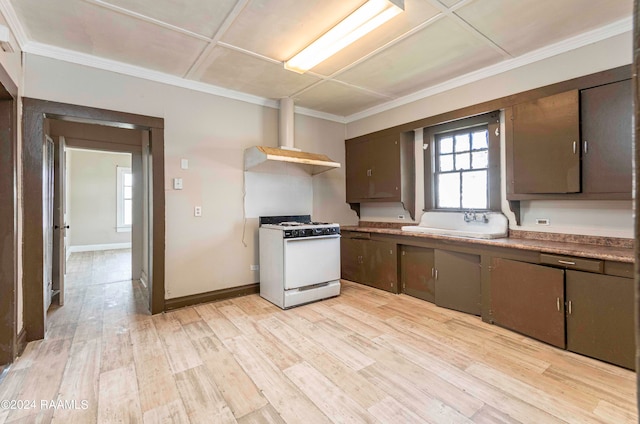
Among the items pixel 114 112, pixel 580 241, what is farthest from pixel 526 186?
pixel 114 112

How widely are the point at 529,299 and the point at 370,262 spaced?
192cm

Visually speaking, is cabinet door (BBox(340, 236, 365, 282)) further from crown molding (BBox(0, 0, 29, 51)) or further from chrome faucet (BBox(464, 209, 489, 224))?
crown molding (BBox(0, 0, 29, 51))

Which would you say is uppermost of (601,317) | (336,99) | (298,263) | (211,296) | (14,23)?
(336,99)

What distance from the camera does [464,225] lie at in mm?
3469

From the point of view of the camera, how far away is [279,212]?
4172mm

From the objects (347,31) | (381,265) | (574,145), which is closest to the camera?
(347,31)

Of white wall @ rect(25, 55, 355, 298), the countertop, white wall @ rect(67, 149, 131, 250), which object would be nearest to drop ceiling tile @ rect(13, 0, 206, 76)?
white wall @ rect(25, 55, 355, 298)

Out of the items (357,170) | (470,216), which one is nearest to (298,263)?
(357,170)

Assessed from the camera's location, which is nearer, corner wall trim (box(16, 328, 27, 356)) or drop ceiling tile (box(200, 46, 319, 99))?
corner wall trim (box(16, 328, 27, 356))

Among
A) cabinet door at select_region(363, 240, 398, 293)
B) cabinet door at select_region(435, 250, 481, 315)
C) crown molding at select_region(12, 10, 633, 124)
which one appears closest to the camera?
crown molding at select_region(12, 10, 633, 124)

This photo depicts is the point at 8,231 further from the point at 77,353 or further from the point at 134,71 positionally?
the point at 134,71

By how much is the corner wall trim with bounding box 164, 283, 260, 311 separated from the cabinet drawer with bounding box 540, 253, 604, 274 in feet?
10.4

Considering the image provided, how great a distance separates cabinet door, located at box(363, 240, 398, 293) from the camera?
3.80 meters

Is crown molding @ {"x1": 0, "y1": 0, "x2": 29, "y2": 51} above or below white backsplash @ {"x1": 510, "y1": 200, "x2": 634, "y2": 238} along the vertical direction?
above
